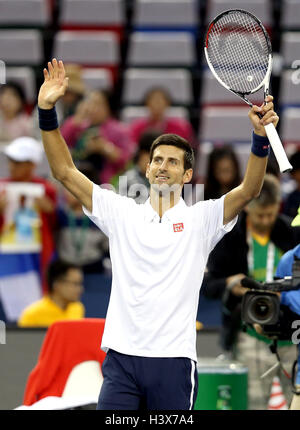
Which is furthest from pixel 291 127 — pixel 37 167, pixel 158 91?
pixel 37 167

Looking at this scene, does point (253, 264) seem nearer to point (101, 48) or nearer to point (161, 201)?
point (161, 201)

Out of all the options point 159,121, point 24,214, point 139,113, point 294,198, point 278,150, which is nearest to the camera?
point 278,150

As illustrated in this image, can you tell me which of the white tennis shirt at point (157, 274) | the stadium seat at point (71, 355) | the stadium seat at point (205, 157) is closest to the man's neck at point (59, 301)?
the stadium seat at point (71, 355)

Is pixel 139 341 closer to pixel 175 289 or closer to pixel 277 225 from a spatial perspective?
pixel 175 289

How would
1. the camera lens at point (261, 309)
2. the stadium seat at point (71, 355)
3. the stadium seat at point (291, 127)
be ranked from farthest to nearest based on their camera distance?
the stadium seat at point (291, 127) < the stadium seat at point (71, 355) < the camera lens at point (261, 309)

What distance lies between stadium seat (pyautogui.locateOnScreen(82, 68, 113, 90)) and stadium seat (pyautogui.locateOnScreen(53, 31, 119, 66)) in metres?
0.36

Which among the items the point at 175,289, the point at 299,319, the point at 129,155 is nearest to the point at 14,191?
the point at 129,155

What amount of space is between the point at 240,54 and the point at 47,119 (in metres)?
0.94

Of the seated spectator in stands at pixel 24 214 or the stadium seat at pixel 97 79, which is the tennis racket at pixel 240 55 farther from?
the stadium seat at pixel 97 79

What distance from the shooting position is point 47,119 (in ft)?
12.8

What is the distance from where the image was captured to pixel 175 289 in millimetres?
3723

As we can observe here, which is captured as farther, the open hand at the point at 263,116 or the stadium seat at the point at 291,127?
the stadium seat at the point at 291,127

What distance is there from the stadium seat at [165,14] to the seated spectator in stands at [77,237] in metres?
3.35

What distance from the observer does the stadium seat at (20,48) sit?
34.7 ft
